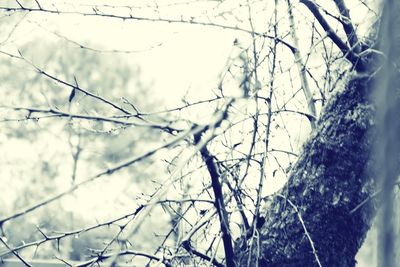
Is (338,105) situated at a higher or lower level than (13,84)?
lower

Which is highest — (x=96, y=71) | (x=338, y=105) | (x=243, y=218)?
(x=96, y=71)

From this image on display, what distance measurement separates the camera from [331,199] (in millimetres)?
2088

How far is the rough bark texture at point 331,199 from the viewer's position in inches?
82.1

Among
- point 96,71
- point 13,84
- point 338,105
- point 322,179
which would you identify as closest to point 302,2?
point 338,105

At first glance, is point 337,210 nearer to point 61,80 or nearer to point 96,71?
point 61,80

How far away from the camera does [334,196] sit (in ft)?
6.86

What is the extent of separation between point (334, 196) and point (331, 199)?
2cm

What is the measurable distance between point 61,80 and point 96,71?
32.3ft

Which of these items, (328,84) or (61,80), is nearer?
(61,80)

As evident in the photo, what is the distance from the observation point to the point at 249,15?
2162 millimetres

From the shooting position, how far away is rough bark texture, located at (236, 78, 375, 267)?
2086mm

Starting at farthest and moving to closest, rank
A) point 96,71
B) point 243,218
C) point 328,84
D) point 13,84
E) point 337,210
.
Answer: point 96,71, point 13,84, point 328,84, point 243,218, point 337,210

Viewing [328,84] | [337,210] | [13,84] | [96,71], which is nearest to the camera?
[337,210]

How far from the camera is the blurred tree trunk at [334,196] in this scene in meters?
2.09
